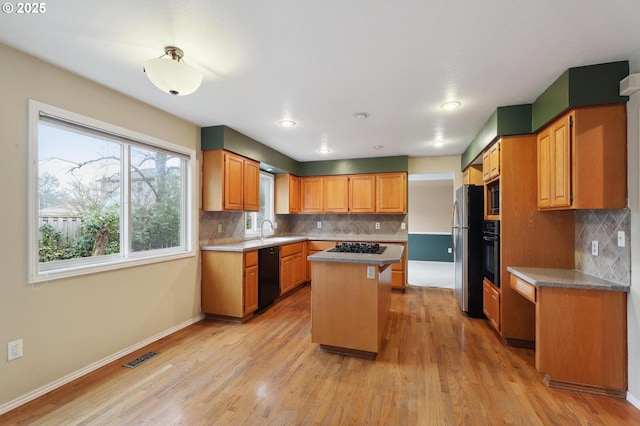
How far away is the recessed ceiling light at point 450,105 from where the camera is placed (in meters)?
2.85

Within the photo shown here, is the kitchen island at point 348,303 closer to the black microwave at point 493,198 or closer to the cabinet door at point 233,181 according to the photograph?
the black microwave at point 493,198

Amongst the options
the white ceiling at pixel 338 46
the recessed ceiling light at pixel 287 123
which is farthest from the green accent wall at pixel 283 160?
the recessed ceiling light at pixel 287 123

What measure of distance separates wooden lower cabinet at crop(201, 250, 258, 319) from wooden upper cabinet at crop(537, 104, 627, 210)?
3255mm

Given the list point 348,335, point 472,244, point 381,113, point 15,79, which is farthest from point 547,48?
point 15,79

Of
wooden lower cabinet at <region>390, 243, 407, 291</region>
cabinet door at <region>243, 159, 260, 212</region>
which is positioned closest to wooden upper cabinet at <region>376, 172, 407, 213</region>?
wooden lower cabinet at <region>390, 243, 407, 291</region>

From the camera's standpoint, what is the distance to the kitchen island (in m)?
2.62

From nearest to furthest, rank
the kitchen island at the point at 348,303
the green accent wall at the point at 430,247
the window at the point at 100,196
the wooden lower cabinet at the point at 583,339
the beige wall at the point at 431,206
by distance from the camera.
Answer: the wooden lower cabinet at the point at 583,339 → the window at the point at 100,196 → the kitchen island at the point at 348,303 → the green accent wall at the point at 430,247 → the beige wall at the point at 431,206

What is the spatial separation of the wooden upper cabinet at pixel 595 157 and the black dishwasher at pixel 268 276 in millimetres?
3286

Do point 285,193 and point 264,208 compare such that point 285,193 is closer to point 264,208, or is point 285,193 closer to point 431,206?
point 264,208

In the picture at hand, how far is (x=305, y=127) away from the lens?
368 centimetres

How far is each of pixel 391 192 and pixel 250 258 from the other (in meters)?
2.93

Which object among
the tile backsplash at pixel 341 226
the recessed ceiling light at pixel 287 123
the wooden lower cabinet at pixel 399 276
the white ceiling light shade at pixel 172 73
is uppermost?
the recessed ceiling light at pixel 287 123

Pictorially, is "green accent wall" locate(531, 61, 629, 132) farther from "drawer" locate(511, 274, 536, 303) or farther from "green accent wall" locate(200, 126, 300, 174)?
"green accent wall" locate(200, 126, 300, 174)

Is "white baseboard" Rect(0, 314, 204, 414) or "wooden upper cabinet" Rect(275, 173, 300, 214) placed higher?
"wooden upper cabinet" Rect(275, 173, 300, 214)
